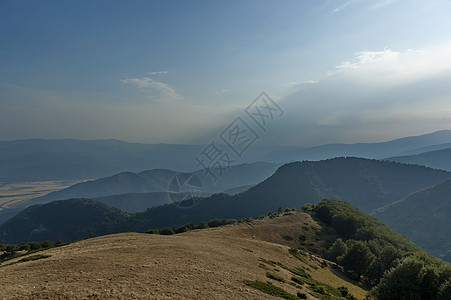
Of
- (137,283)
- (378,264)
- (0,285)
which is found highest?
(0,285)

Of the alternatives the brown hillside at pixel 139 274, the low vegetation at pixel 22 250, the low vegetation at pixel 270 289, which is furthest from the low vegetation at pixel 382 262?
the low vegetation at pixel 22 250

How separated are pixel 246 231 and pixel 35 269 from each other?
2109 inches

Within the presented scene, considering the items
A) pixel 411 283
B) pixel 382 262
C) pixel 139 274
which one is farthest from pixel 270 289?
pixel 382 262

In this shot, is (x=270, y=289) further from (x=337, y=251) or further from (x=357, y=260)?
(x=337, y=251)

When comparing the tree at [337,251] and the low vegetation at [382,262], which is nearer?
the low vegetation at [382,262]

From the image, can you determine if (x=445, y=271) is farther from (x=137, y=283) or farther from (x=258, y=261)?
(x=137, y=283)

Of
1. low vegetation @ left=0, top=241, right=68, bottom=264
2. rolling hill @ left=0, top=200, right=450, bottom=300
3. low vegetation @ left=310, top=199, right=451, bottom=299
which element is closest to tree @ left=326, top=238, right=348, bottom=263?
low vegetation @ left=310, top=199, right=451, bottom=299

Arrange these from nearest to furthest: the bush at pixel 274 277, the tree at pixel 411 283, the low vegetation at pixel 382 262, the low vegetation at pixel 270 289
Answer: the low vegetation at pixel 270 289
the bush at pixel 274 277
the tree at pixel 411 283
the low vegetation at pixel 382 262

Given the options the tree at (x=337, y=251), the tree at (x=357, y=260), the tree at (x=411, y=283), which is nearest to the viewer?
the tree at (x=411, y=283)

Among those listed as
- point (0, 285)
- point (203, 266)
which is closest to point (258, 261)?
point (203, 266)

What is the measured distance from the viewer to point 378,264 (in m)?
55.8

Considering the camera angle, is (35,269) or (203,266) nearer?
(35,269)

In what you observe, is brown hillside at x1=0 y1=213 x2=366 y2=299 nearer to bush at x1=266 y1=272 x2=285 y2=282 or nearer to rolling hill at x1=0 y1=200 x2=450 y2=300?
rolling hill at x1=0 y1=200 x2=450 y2=300

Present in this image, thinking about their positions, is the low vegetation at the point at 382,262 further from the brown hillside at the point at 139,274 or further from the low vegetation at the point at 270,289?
the low vegetation at the point at 270,289
